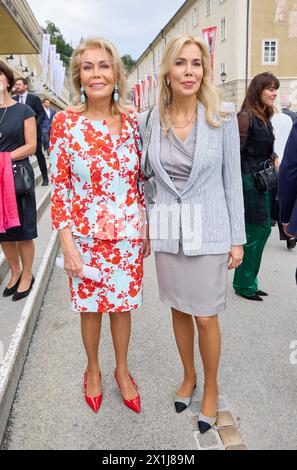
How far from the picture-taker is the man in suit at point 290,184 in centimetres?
204

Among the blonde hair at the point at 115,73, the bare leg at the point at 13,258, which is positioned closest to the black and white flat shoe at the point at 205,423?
the blonde hair at the point at 115,73

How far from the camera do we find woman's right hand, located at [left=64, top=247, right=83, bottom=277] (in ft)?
6.82

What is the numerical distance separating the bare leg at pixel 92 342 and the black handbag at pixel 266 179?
1.94 metres

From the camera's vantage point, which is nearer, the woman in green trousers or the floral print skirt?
the floral print skirt

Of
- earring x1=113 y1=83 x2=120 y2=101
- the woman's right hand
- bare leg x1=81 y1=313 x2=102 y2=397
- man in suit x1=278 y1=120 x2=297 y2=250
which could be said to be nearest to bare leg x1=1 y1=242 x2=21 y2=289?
bare leg x1=81 y1=313 x2=102 y2=397

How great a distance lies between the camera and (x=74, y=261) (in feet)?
6.83

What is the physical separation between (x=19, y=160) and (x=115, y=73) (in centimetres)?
162

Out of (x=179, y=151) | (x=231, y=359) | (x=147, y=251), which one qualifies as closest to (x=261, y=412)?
(x=231, y=359)

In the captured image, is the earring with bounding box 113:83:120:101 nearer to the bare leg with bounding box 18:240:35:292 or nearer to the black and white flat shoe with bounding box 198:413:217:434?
the black and white flat shoe with bounding box 198:413:217:434

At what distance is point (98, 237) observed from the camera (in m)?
2.08

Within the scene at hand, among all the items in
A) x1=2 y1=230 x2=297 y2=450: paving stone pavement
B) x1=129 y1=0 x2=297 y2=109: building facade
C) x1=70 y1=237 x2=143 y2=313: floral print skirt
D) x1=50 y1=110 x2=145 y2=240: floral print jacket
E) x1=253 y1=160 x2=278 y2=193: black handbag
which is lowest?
x1=2 y1=230 x2=297 y2=450: paving stone pavement

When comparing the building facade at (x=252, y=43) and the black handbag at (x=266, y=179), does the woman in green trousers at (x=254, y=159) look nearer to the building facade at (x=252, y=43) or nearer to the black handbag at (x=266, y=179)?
the black handbag at (x=266, y=179)

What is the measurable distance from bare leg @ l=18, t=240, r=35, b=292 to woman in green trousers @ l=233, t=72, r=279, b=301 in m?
1.96

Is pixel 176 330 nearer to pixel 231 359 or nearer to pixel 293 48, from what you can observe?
pixel 231 359
